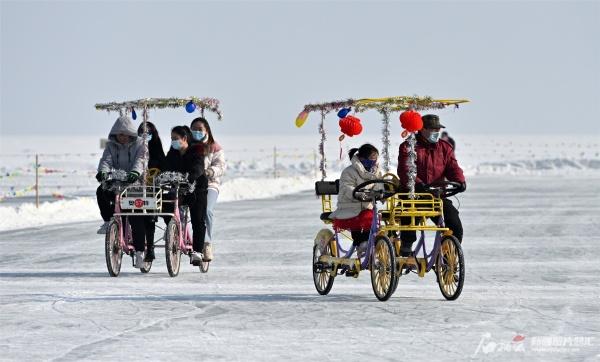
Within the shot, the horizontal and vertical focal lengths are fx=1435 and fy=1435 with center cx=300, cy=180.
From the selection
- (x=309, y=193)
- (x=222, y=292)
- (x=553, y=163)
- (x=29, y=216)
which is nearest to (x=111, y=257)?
(x=222, y=292)

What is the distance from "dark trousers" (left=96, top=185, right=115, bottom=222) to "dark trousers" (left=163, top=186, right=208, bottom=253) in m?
0.77

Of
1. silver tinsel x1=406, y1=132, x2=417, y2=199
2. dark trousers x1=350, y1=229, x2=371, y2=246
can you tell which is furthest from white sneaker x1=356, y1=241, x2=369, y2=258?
silver tinsel x1=406, y1=132, x2=417, y2=199

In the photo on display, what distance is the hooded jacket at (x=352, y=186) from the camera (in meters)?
15.2

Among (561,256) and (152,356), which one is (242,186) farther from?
(152,356)

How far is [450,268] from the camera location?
14.6 m

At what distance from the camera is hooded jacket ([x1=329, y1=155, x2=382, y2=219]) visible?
15.2m

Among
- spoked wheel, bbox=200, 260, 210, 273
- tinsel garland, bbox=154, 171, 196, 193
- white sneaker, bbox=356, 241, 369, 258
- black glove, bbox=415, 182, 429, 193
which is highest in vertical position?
tinsel garland, bbox=154, 171, 196, 193

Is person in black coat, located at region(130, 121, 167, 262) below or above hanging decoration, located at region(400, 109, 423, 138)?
below

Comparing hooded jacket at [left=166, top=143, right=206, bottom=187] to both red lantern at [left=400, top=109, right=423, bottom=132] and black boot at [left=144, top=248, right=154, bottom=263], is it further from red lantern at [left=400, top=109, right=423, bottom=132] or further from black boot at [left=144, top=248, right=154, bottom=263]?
red lantern at [left=400, top=109, right=423, bottom=132]

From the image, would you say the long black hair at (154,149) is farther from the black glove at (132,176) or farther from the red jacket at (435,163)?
the red jacket at (435,163)

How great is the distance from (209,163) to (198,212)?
2.38ft

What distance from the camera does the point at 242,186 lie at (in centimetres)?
5247

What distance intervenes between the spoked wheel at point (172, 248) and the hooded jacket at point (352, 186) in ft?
10.3

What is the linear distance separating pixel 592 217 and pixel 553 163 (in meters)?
73.9
